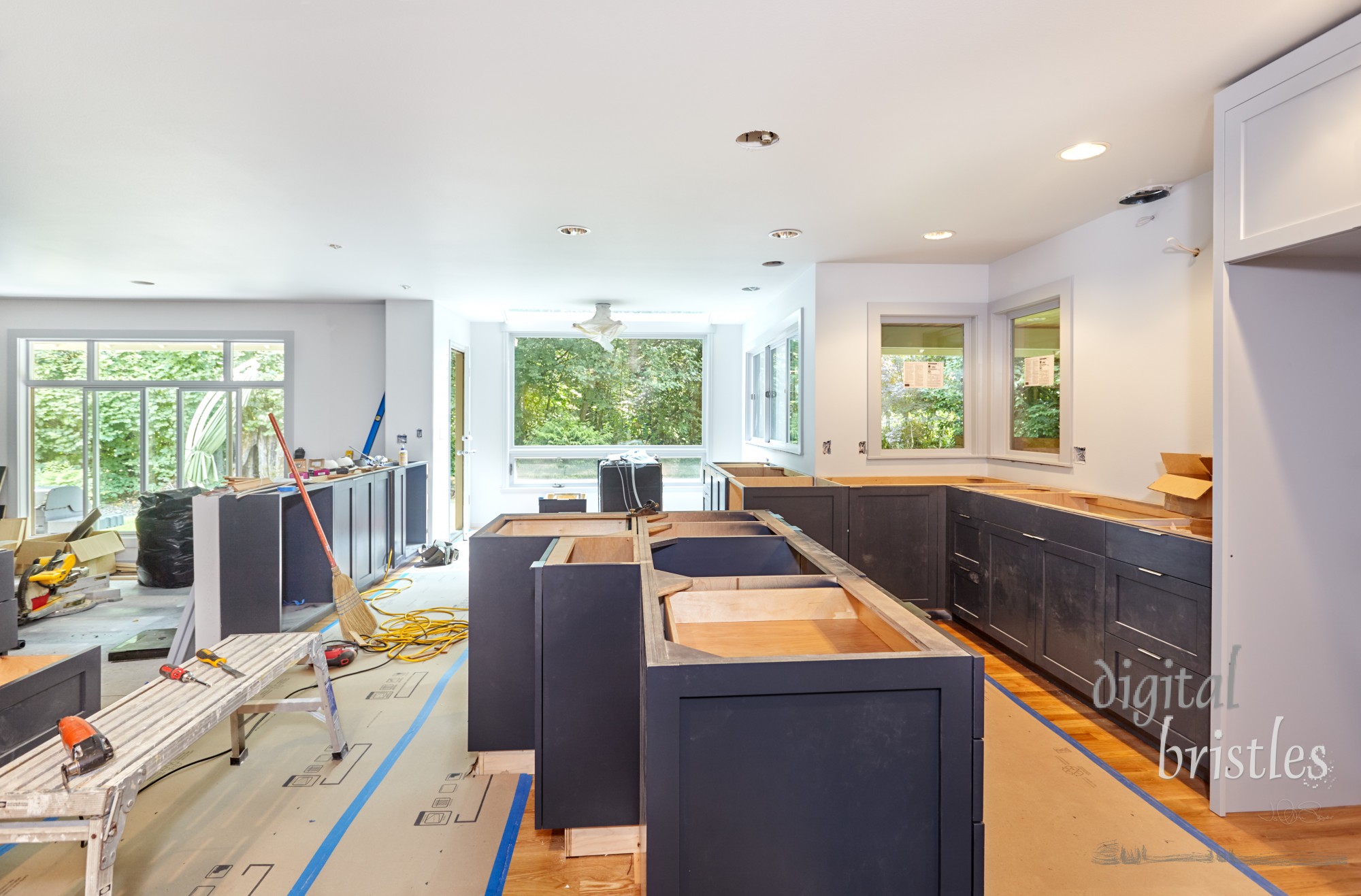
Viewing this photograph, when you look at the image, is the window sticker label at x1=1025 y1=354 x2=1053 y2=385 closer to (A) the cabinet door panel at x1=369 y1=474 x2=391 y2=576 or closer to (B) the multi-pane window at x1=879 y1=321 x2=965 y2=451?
(B) the multi-pane window at x1=879 y1=321 x2=965 y2=451

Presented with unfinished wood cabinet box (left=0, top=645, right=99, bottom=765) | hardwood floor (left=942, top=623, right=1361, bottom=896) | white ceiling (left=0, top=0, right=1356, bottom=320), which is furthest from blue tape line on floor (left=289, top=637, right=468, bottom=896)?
hardwood floor (left=942, top=623, right=1361, bottom=896)

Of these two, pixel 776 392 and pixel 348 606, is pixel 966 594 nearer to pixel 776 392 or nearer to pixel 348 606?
pixel 776 392

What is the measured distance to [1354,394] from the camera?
2.20 m

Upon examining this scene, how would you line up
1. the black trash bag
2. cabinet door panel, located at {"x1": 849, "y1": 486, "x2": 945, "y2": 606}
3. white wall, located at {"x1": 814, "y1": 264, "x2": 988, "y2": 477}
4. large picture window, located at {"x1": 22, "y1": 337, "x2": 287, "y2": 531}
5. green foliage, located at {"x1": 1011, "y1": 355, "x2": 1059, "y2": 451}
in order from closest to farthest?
green foliage, located at {"x1": 1011, "y1": 355, "x2": 1059, "y2": 451} → cabinet door panel, located at {"x1": 849, "y1": 486, "x2": 945, "y2": 606} → white wall, located at {"x1": 814, "y1": 264, "x2": 988, "y2": 477} → the black trash bag → large picture window, located at {"x1": 22, "y1": 337, "x2": 287, "y2": 531}

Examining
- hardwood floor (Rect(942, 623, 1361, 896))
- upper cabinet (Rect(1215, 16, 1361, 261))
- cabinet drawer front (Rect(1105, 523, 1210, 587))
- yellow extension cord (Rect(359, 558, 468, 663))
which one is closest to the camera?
upper cabinet (Rect(1215, 16, 1361, 261))

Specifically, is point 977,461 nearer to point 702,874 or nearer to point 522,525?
point 522,525

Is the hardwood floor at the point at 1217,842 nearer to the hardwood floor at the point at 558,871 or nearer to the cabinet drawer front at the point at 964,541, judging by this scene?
the hardwood floor at the point at 558,871

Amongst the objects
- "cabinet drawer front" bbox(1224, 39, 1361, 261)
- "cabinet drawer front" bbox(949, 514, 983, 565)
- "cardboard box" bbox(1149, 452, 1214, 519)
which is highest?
"cabinet drawer front" bbox(1224, 39, 1361, 261)

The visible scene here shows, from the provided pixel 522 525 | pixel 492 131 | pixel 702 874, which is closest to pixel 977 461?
pixel 522 525

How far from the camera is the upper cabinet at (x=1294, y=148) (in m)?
1.81

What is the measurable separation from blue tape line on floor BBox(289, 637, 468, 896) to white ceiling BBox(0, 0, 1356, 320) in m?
2.39

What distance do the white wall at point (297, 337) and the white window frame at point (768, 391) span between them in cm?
380

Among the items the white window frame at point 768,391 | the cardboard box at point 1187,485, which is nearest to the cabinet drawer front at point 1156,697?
the cardboard box at point 1187,485

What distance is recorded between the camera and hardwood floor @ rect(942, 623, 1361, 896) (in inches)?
75.8
